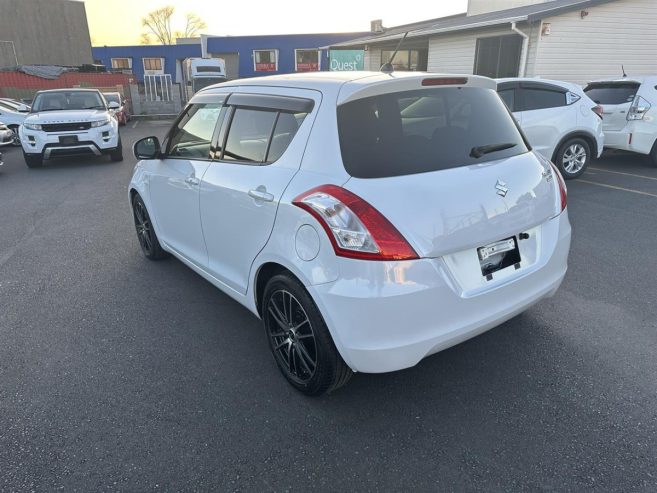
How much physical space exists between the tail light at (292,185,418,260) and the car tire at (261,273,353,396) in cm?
41

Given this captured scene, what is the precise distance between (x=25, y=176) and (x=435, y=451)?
11086mm

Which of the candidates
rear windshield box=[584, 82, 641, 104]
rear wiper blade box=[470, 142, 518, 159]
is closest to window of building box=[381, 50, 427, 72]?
rear windshield box=[584, 82, 641, 104]

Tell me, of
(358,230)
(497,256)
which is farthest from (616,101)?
(358,230)

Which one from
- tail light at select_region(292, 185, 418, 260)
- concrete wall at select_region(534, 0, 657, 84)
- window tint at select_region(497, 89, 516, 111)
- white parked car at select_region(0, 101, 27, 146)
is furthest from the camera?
white parked car at select_region(0, 101, 27, 146)

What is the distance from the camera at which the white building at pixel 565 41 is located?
1324 cm

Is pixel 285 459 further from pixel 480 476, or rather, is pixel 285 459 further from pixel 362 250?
pixel 362 250

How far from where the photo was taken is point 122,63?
49.1 m

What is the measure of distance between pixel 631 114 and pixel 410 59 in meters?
14.3

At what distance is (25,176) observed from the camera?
1044 centimetres

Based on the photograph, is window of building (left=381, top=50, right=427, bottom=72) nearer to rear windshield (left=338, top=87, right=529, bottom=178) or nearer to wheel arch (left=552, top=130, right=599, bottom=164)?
wheel arch (left=552, top=130, right=599, bottom=164)

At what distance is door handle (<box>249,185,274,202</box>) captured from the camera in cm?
270

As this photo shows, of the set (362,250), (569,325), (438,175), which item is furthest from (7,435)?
(569,325)

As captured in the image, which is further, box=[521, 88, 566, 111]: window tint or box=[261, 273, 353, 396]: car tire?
box=[521, 88, 566, 111]: window tint

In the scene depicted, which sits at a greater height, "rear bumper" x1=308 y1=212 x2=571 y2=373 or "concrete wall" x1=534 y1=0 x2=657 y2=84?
"concrete wall" x1=534 y1=0 x2=657 y2=84
